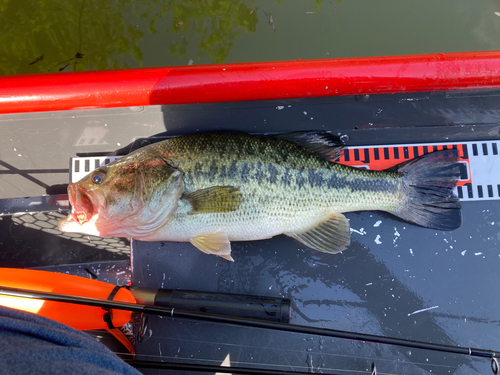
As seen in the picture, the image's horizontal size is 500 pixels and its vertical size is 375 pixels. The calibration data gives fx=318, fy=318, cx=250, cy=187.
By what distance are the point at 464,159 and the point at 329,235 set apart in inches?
38.2

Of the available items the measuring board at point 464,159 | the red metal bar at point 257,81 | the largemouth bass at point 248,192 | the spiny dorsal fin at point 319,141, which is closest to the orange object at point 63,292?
the largemouth bass at point 248,192

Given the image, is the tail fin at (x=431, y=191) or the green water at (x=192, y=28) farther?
the green water at (x=192, y=28)

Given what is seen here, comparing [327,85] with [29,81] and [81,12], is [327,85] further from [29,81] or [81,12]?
[81,12]

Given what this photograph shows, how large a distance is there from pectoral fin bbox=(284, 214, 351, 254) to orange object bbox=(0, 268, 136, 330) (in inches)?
40.6

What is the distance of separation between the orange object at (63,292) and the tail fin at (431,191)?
165cm

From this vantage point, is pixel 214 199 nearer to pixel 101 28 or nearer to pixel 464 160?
pixel 464 160

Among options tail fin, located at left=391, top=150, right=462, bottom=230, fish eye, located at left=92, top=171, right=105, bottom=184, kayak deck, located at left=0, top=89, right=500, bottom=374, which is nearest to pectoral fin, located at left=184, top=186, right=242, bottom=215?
kayak deck, located at left=0, top=89, right=500, bottom=374

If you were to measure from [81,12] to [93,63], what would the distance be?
431mm

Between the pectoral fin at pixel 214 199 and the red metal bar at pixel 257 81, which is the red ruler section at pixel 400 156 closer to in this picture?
the red metal bar at pixel 257 81

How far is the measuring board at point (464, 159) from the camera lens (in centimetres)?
194

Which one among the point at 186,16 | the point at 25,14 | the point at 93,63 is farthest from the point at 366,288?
the point at 25,14

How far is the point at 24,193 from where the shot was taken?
2.08 metres

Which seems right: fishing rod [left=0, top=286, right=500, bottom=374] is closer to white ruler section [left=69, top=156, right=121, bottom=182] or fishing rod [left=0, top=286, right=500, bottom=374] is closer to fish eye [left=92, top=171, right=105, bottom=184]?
fish eye [left=92, top=171, right=105, bottom=184]

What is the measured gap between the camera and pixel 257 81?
1864mm
